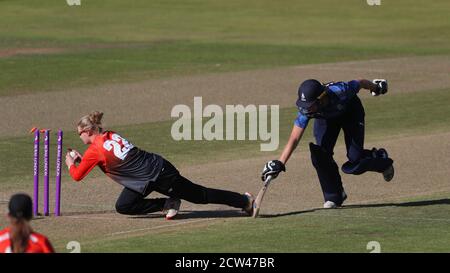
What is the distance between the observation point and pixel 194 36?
39500mm

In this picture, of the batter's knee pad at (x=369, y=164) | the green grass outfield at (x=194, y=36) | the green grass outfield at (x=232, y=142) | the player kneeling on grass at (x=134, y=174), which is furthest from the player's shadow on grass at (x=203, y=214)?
the green grass outfield at (x=194, y=36)

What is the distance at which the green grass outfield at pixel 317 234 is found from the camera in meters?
11.6

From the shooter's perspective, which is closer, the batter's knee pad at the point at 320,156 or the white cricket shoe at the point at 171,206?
the white cricket shoe at the point at 171,206

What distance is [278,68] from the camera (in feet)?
103

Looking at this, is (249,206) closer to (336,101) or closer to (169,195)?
(169,195)

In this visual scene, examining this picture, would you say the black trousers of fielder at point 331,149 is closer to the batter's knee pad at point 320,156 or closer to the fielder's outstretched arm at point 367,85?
the batter's knee pad at point 320,156

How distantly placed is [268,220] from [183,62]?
64.6ft

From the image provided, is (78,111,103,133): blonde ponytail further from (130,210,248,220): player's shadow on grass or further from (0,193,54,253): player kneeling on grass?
(0,193,54,253): player kneeling on grass

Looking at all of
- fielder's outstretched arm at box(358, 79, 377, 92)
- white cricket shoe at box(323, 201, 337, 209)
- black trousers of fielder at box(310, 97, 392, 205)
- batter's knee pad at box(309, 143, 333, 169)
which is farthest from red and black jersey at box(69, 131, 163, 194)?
fielder's outstretched arm at box(358, 79, 377, 92)

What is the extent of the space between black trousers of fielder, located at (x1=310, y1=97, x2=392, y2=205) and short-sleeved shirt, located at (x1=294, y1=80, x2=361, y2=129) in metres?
0.18

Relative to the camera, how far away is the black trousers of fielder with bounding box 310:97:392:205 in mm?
13953
